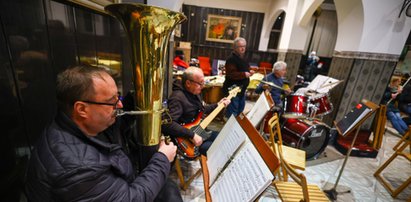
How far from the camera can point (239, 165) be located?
900 millimetres

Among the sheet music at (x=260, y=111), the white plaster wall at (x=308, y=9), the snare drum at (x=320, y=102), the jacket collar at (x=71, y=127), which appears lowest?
the snare drum at (x=320, y=102)

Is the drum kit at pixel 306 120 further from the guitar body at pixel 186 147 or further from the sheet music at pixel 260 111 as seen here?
the guitar body at pixel 186 147

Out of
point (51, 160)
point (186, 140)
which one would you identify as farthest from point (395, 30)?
point (51, 160)

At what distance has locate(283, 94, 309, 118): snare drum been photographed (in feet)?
9.07

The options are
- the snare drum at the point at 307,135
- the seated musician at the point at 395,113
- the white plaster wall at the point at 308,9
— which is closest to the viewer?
the snare drum at the point at 307,135

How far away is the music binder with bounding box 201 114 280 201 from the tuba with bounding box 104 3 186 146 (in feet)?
1.29

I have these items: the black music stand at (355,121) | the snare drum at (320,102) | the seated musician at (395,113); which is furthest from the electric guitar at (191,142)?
the seated musician at (395,113)

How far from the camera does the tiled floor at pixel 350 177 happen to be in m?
2.14

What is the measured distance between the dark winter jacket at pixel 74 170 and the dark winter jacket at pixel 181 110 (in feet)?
2.84

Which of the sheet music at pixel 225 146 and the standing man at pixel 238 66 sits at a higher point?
the standing man at pixel 238 66

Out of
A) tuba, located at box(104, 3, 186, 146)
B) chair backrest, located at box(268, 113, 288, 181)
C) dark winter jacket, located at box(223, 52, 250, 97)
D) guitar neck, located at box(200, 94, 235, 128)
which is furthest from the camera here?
dark winter jacket, located at box(223, 52, 250, 97)

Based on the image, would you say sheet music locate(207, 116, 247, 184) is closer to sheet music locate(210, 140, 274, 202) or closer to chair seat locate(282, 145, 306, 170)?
sheet music locate(210, 140, 274, 202)

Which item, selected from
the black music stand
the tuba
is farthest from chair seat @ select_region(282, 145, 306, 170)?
the tuba

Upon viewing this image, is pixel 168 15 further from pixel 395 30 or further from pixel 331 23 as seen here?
pixel 331 23
